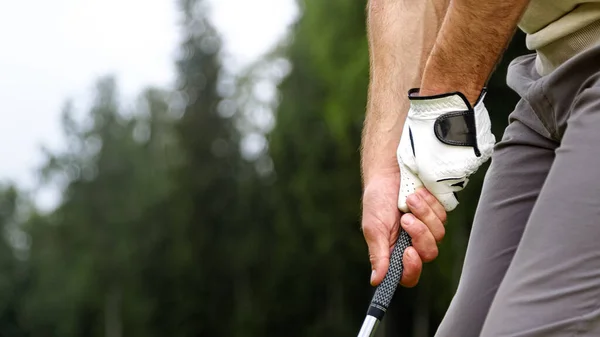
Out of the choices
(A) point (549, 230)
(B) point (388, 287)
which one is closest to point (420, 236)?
(B) point (388, 287)

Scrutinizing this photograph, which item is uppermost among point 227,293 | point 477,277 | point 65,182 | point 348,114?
point 477,277

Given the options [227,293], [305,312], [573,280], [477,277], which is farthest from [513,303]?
[227,293]

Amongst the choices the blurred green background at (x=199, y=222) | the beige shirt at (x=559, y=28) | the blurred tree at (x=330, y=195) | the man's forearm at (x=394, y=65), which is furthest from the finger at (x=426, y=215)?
the blurred green background at (x=199, y=222)

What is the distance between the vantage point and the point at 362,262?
111 ft

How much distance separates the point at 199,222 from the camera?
149 ft

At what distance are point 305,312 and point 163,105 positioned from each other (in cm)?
1385

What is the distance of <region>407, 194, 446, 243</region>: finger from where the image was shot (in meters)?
2.50

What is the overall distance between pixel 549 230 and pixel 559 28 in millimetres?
565

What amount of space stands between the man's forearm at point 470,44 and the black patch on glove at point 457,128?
5 centimetres

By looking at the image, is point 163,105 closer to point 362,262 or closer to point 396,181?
point 362,262

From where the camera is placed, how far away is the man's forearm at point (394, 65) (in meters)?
2.76

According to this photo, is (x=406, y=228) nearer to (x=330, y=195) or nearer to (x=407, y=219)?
(x=407, y=219)

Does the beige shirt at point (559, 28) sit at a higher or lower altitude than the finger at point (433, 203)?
higher

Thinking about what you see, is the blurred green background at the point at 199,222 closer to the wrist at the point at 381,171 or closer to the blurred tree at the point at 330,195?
the blurred tree at the point at 330,195
